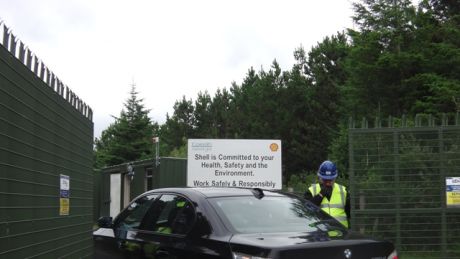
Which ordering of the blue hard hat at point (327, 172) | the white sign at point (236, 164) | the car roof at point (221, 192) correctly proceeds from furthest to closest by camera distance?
1. the white sign at point (236, 164)
2. the blue hard hat at point (327, 172)
3. the car roof at point (221, 192)

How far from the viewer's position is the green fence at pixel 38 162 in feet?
21.2

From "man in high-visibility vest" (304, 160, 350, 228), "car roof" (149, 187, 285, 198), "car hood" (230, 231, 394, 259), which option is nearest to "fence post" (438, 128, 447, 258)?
"man in high-visibility vest" (304, 160, 350, 228)

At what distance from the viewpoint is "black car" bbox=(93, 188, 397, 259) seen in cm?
439

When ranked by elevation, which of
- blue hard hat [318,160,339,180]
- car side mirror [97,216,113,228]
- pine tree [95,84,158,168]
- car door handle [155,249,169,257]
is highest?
pine tree [95,84,158,168]

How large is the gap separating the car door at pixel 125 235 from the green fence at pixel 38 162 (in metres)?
0.94

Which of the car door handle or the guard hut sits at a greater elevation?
the guard hut

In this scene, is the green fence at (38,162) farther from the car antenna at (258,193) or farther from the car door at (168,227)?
the car antenna at (258,193)

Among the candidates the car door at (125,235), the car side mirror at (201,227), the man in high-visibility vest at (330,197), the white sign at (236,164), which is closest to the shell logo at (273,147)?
the white sign at (236,164)

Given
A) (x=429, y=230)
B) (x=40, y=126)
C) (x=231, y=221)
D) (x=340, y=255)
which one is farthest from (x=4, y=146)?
(x=429, y=230)

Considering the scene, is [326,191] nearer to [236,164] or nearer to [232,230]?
[232,230]

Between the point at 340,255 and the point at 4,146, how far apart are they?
3.82m

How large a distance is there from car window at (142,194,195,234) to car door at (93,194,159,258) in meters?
0.16

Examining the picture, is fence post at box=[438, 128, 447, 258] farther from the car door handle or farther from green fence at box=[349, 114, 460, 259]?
the car door handle

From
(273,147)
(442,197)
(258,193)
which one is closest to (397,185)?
(442,197)
